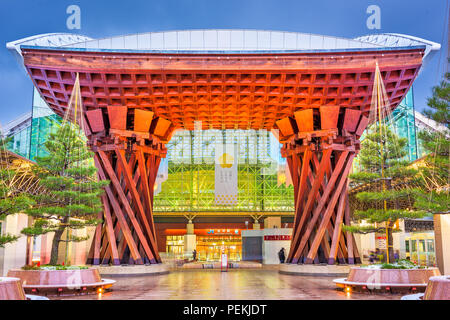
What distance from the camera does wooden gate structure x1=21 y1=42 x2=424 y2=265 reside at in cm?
1742

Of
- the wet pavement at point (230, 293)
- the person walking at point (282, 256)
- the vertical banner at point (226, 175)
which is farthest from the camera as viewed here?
the vertical banner at point (226, 175)

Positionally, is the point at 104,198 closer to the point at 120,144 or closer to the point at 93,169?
the point at 120,144

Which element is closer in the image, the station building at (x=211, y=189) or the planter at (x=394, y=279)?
the planter at (x=394, y=279)

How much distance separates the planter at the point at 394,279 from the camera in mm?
11242

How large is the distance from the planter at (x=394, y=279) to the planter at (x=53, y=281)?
6.90 metres

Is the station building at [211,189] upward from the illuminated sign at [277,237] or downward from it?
upward

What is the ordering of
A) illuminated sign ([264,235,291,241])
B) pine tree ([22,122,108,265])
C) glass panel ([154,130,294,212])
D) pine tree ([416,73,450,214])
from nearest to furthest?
pine tree ([416,73,450,214])
pine tree ([22,122,108,265])
illuminated sign ([264,235,291,241])
glass panel ([154,130,294,212])

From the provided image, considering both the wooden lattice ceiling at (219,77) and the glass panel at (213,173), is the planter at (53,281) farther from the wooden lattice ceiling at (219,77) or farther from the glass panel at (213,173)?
the glass panel at (213,173)

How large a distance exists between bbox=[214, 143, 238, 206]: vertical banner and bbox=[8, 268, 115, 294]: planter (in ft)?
102

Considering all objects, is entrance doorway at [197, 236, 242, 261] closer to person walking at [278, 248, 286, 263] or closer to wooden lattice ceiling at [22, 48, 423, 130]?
person walking at [278, 248, 286, 263]

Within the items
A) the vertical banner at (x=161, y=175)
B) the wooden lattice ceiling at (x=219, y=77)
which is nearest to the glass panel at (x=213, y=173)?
the vertical banner at (x=161, y=175)

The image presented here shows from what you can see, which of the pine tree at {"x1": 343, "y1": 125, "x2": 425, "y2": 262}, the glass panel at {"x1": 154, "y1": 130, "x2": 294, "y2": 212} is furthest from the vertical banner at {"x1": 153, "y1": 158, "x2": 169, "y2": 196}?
the pine tree at {"x1": 343, "y1": 125, "x2": 425, "y2": 262}

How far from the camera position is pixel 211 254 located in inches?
1690
